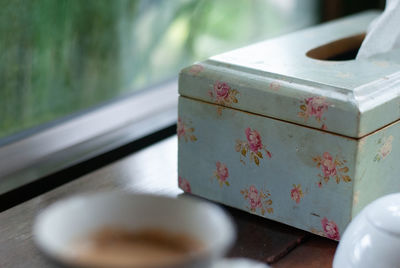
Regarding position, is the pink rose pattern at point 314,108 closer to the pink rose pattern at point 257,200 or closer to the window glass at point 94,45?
the pink rose pattern at point 257,200

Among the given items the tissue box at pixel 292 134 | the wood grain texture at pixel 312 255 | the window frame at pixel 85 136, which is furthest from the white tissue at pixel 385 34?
the window frame at pixel 85 136

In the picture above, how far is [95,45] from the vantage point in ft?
4.51

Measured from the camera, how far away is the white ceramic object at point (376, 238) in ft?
2.36

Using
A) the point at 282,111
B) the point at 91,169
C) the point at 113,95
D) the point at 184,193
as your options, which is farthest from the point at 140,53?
the point at 282,111

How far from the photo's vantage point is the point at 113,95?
146cm

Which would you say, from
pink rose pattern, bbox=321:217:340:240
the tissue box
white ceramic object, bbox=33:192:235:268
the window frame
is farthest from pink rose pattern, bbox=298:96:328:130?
the window frame

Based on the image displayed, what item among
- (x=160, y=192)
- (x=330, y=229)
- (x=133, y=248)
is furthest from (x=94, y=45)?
(x=133, y=248)

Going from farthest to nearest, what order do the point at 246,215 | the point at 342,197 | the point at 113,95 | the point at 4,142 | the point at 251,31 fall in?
the point at 251,31
the point at 113,95
the point at 4,142
the point at 246,215
the point at 342,197

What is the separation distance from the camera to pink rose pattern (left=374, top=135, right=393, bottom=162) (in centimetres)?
85

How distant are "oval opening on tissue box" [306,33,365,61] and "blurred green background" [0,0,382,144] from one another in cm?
48

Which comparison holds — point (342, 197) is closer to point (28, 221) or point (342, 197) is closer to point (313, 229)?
point (313, 229)

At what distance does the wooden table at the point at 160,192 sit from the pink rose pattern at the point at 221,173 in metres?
0.04

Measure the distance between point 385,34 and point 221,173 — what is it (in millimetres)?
303

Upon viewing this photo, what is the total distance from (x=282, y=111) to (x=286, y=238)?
0.52 feet
